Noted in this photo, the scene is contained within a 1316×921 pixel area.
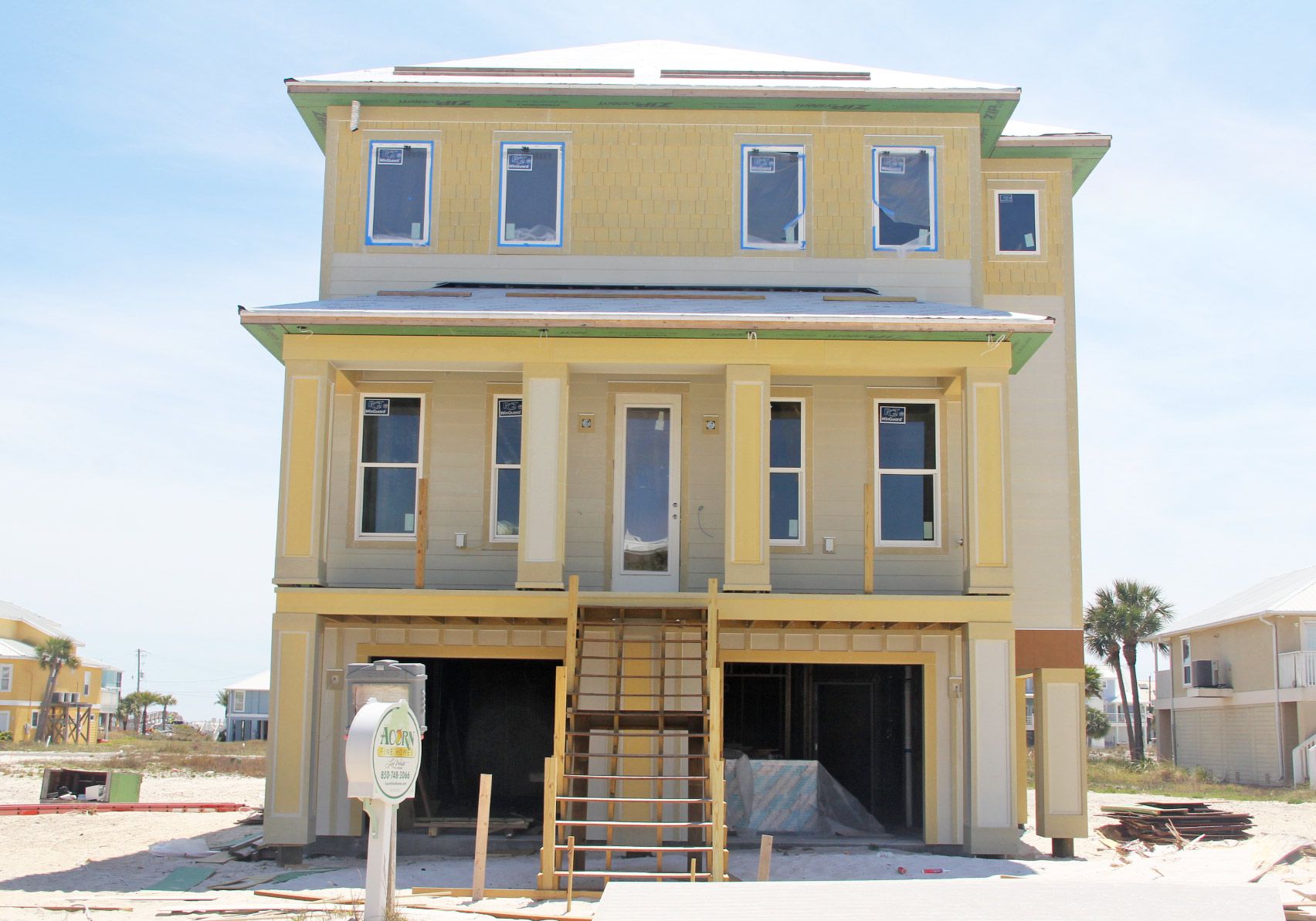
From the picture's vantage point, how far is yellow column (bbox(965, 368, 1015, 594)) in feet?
49.6

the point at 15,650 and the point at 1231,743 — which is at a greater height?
the point at 15,650

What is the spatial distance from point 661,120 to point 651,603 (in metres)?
6.51

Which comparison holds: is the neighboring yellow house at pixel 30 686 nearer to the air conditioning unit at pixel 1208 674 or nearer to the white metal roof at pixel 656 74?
the air conditioning unit at pixel 1208 674

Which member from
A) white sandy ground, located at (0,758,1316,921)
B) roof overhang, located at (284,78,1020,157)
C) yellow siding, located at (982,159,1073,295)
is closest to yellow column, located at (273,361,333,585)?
white sandy ground, located at (0,758,1316,921)

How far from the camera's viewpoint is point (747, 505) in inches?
596

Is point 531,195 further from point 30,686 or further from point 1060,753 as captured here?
point 30,686

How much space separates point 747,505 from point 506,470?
3.30 m

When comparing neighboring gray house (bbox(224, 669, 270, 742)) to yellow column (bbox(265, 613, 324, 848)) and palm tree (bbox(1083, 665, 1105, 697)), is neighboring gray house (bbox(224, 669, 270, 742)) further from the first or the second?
yellow column (bbox(265, 613, 324, 848))

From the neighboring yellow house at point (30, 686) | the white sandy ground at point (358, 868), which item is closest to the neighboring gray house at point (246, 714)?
the neighboring yellow house at point (30, 686)

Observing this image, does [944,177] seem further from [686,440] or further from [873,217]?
[686,440]

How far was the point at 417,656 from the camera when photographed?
16.9 m

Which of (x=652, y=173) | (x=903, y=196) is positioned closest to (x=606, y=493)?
(x=652, y=173)

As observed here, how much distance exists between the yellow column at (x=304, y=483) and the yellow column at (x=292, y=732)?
564mm

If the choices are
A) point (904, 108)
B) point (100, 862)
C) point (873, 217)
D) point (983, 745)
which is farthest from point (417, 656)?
point (904, 108)
